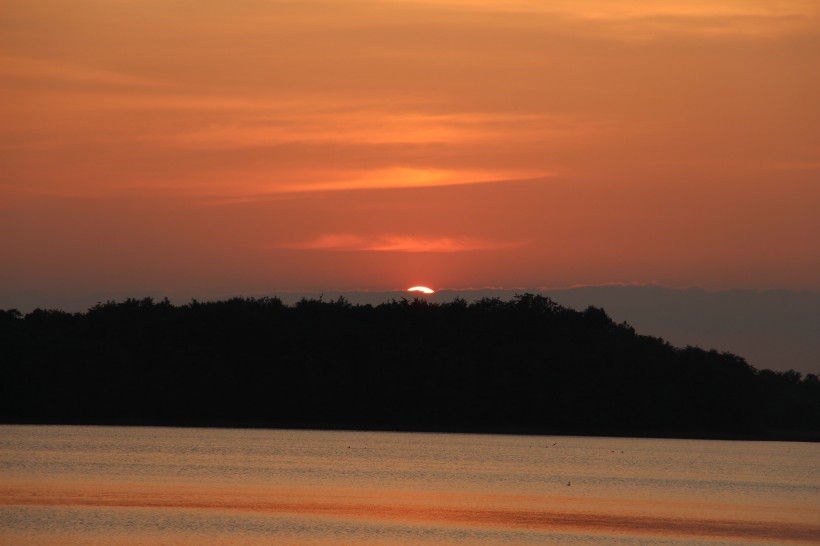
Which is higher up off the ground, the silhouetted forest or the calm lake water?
the silhouetted forest

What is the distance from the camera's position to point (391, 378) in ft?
457

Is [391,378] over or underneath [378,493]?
over

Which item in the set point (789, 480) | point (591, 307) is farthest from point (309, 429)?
point (789, 480)

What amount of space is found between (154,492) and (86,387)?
6806cm

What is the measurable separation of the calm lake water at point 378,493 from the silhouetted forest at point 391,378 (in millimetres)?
18038

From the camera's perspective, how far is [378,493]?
68938 millimetres

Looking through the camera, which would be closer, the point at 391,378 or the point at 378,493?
the point at 378,493

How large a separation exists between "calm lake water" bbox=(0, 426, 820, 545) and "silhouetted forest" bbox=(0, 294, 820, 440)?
59.2 ft

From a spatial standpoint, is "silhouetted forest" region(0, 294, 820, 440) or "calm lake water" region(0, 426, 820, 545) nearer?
"calm lake water" region(0, 426, 820, 545)

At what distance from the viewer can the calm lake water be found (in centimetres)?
5216

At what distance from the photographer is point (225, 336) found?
142375 millimetres

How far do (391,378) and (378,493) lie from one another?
70.3 m

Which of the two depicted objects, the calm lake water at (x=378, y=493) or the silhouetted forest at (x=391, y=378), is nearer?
the calm lake water at (x=378, y=493)

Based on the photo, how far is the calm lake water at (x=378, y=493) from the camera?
171 ft
